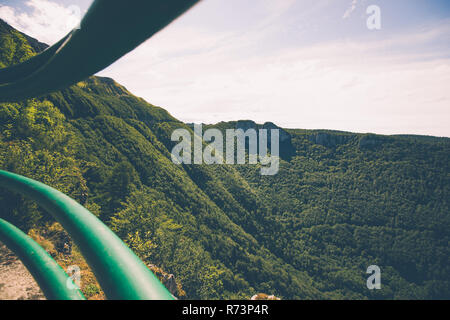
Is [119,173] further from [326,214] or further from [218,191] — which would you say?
[326,214]

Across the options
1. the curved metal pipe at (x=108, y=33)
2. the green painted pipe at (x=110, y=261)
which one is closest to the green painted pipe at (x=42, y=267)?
the green painted pipe at (x=110, y=261)

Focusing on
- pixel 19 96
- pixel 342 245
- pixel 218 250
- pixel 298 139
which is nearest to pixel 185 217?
pixel 218 250

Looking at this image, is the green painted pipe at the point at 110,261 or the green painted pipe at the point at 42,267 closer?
the green painted pipe at the point at 110,261

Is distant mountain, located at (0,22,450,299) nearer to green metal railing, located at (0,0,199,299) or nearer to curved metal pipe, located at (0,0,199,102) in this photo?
green metal railing, located at (0,0,199,299)

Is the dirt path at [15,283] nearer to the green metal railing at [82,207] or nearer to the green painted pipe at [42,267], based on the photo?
the green painted pipe at [42,267]

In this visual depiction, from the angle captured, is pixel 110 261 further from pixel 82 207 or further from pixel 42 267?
pixel 42 267

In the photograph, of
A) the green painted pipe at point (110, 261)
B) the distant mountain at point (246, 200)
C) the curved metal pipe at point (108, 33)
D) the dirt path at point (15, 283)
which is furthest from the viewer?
the distant mountain at point (246, 200)

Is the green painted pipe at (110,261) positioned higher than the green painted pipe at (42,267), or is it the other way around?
the green painted pipe at (110,261)
